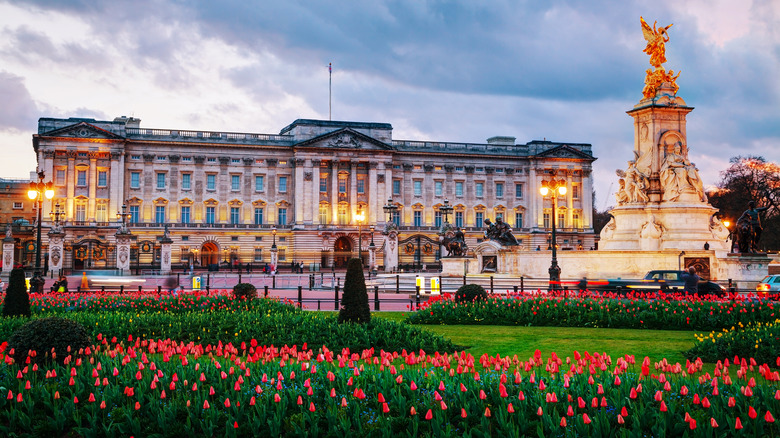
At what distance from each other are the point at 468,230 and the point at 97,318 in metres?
73.3

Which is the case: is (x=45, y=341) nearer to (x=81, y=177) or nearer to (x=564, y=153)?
(x=81, y=177)

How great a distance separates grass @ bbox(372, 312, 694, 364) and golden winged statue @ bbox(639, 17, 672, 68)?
69.4 feet

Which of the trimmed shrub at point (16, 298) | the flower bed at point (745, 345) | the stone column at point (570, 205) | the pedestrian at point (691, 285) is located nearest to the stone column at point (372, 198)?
the stone column at point (570, 205)

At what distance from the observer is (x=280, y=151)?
8219cm

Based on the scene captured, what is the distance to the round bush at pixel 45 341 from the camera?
1002 cm

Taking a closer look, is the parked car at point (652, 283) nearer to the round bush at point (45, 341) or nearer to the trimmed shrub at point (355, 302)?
the trimmed shrub at point (355, 302)

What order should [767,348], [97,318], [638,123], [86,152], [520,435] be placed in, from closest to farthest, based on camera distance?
[520,435] → [767,348] → [97,318] → [638,123] → [86,152]

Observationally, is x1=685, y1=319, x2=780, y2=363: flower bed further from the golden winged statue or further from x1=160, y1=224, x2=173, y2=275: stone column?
x1=160, y1=224, x2=173, y2=275: stone column

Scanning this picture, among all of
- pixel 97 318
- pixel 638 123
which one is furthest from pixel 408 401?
pixel 638 123

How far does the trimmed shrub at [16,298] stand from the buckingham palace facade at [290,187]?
5803 centimetres

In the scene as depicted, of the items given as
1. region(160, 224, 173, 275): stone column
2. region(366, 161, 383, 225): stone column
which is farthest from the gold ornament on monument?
region(366, 161, 383, 225): stone column

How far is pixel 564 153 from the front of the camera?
292 feet

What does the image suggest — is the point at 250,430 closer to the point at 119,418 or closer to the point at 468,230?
the point at 119,418

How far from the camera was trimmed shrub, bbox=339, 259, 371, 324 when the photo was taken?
1435cm
